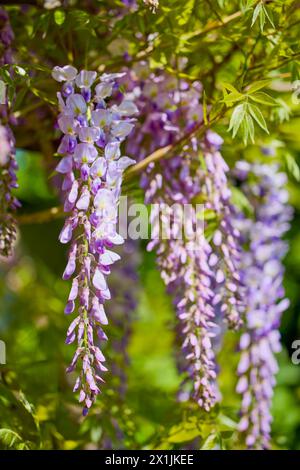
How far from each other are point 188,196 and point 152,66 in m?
0.21

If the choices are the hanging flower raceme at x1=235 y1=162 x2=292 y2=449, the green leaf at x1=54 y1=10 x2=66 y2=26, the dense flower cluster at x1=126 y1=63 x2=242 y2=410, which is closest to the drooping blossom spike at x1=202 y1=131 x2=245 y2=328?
the dense flower cluster at x1=126 y1=63 x2=242 y2=410

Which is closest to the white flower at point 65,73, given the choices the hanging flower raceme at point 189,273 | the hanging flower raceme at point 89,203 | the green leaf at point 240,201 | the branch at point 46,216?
the hanging flower raceme at point 89,203

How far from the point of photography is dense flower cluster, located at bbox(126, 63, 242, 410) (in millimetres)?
1162

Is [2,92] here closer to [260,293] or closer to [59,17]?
[59,17]

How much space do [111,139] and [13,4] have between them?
341 mm

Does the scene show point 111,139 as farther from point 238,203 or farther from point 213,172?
point 238,203

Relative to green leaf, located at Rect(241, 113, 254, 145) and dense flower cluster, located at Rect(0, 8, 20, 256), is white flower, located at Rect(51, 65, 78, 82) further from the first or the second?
green leaf, located at Rect(241, 113, 254, 145)

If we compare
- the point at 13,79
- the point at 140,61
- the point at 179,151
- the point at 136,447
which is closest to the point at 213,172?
the point at 179,151

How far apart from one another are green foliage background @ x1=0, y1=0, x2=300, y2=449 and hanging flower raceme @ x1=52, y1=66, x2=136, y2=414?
0.23ft

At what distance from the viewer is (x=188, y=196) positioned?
1244mm

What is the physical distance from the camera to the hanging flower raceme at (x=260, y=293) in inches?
53.7

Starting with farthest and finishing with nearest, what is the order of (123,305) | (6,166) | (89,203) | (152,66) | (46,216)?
(123,305) < (46,216) < (152,66) < (6,166) < (89,203)

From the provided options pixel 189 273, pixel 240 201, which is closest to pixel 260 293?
pixel 240 201
